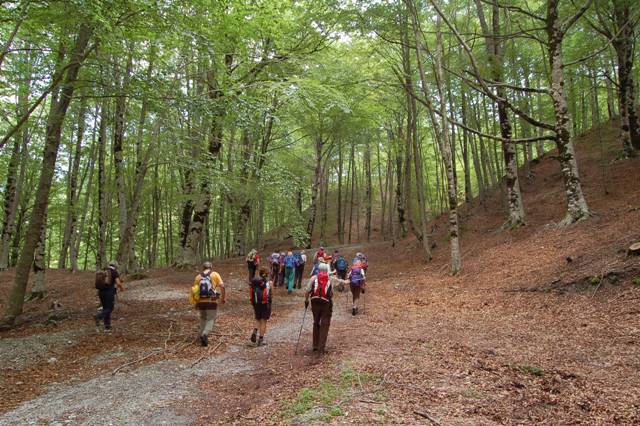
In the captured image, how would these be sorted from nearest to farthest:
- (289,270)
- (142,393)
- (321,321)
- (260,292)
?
(142,393) < (321,321) < (260,292) < (289,270)

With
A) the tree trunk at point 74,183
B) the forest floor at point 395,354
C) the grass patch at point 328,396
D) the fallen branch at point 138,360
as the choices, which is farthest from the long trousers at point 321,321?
the tree trunk at point 74,183

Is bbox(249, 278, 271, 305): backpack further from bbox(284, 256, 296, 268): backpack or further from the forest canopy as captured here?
bbox(284, 256, 296, 268): backpack

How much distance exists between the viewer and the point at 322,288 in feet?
23.9

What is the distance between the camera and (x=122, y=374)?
22.2ft

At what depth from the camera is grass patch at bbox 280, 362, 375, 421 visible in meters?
4.34

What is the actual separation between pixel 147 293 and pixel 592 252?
540 inches

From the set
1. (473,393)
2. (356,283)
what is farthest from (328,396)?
(356,283)

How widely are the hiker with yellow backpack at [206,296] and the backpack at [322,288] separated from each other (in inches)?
88.0

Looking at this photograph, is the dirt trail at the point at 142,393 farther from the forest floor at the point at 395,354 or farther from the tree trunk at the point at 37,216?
the tree trunk at the point at 37,216

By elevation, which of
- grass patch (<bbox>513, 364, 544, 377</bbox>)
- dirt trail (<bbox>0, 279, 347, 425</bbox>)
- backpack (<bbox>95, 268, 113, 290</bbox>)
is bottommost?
dirt trail (<bbox>0, 279, 347, 425</bbox>)

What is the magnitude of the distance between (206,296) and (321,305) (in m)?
2.65

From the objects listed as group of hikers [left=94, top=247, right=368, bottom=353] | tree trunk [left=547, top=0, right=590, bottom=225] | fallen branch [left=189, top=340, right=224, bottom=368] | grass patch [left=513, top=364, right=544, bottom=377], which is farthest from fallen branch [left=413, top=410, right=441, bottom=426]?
tree trunk [left=547, top=0, right=590, bottom=225]

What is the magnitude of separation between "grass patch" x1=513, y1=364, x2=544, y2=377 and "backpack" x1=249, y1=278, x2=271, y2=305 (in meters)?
4.83

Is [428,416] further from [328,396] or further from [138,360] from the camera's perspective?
[138,360]
